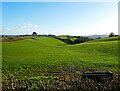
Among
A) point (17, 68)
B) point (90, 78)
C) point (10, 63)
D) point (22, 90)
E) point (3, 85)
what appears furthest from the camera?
point (10, 63)

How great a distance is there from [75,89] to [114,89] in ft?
6.30

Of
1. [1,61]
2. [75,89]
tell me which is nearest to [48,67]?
[1,61]

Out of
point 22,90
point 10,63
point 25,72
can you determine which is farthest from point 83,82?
point 10,63

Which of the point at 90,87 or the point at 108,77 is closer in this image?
the point at 90,87

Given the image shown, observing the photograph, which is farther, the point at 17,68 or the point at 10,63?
the point at 10,63

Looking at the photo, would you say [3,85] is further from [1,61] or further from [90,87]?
[1,61]

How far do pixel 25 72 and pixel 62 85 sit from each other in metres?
7.79

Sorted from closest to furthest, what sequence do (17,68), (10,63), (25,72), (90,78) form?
(90,78), (25,72), (17,68), (10,63)

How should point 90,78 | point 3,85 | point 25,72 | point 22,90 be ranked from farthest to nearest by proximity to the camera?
point 25,72
point 90,78
point 3,85
point 22,90

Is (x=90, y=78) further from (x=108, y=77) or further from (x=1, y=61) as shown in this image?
(x=1, y=61)

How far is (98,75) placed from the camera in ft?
42.6

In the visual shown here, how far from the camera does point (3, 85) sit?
1201 cm

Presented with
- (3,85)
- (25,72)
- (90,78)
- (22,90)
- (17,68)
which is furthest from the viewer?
(17,68)

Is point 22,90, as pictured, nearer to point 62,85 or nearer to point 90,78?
point 62,85
